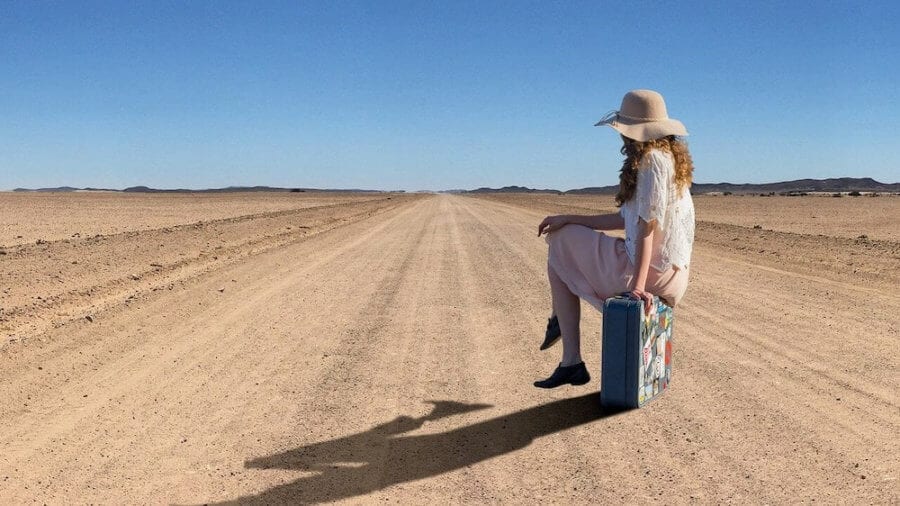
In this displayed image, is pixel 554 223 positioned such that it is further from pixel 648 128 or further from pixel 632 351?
pixel 632 351

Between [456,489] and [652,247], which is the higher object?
[652,247]

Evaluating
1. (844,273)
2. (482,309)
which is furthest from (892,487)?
(844,273)

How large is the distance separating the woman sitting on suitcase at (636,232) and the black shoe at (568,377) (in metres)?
0.01

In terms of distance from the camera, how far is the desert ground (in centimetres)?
355

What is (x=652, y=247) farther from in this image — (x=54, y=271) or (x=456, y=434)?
(x=54, y=271)

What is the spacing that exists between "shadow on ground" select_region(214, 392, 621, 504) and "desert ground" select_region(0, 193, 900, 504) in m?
0.01

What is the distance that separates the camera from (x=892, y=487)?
339 centimetres

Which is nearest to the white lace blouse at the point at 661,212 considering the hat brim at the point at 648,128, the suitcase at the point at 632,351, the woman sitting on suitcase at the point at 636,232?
the woman sitting on suitcase at the point at 636,232

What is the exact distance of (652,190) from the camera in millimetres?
4082

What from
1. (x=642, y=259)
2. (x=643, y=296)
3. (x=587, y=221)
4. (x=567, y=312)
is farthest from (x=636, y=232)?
(x=567, y=312)

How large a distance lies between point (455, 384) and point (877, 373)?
9.74 ft

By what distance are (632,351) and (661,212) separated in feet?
2.55

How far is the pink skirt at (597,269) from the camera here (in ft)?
14.1

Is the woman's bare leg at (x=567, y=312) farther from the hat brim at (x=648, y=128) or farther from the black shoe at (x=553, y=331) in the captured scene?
the hat brim at (x=648, y=128)
